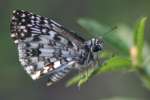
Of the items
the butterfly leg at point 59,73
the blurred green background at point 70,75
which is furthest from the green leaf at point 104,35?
the blurred green background at point 70,75

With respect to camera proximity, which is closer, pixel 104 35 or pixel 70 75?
pixel 104 35

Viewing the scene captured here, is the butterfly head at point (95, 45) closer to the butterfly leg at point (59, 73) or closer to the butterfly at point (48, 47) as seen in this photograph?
the butterfly at point (48, 47)

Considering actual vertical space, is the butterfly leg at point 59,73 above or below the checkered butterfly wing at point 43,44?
below

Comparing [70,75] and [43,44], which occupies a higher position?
[43,44]

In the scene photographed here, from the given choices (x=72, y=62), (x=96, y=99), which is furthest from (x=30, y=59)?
(x=96, y=99)

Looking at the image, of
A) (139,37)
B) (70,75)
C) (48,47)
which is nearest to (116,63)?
(139,37)

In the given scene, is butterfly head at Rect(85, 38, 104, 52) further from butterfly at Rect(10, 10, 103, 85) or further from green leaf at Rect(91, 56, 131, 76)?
green leaf at Rect(91, 56, 131, 76)

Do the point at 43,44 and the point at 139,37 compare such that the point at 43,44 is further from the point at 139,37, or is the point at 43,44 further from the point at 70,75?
the point at 70,75
